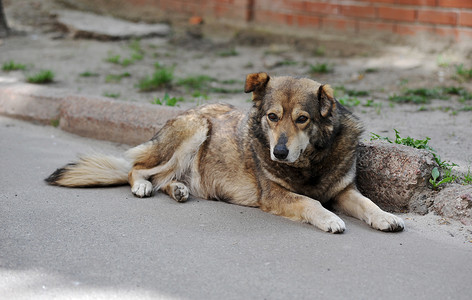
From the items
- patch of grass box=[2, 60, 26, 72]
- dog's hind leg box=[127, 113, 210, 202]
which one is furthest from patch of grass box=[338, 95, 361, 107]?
patch of grass box=[2, 60, 26, 72]

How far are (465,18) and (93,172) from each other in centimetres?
584

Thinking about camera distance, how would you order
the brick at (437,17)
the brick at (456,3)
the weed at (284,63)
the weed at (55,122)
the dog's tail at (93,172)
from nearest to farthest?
the dog's tail at (93,172) → the weed at (55,122) → the brick at (456,3) → the brick at (437,17) → the weed at (284,63)

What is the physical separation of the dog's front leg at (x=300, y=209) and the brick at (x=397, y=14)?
17.7 feet

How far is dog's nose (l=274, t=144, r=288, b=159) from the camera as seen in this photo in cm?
406

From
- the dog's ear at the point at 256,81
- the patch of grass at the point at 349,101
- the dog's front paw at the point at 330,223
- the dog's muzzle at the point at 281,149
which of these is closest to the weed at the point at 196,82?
the patch of grass at the point at 349,101

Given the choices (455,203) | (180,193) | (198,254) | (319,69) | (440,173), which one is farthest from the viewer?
(319,69)

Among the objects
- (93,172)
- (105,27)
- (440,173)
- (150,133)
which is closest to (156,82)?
(150,133)

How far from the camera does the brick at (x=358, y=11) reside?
928 cm

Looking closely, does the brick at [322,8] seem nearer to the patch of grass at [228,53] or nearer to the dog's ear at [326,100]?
the patch of grass at [228,53]

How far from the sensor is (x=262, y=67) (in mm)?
9094

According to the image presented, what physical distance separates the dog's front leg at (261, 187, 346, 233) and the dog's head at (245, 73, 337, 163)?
363 millimetres

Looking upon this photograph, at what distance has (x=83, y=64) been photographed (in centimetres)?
945

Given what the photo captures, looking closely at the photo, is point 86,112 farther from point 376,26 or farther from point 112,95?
point 376,26

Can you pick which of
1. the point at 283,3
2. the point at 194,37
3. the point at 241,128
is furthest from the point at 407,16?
the point at 241,128
